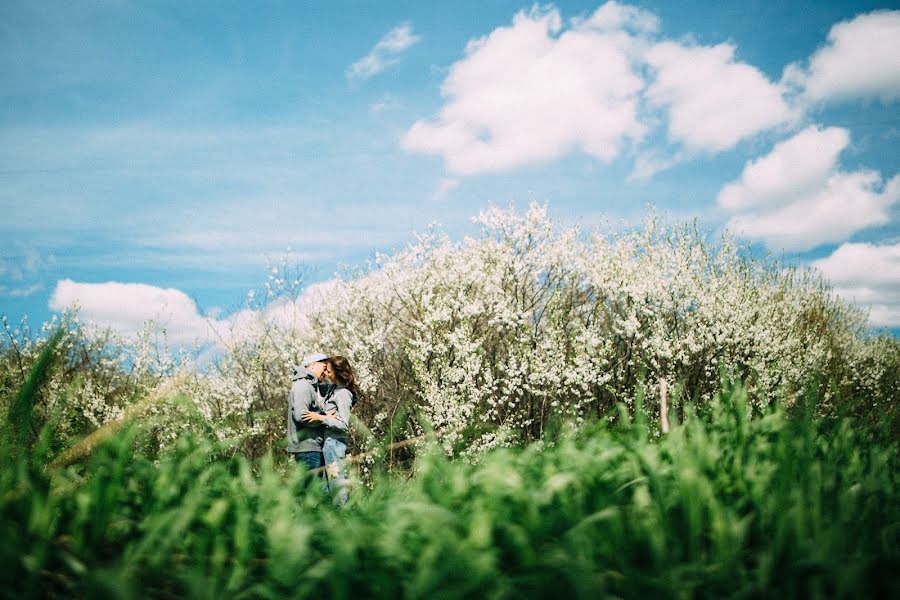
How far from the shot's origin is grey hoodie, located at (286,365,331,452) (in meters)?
5.99

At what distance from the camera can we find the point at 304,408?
6.10m

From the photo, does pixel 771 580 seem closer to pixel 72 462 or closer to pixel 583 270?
pixel 72 462

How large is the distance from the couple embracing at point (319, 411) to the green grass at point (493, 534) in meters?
4.13

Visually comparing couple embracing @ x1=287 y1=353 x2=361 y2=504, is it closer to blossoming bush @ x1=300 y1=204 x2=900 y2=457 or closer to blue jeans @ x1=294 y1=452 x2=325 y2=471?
blue jeans @ x1=294 y1=452 x2=325 y2=471

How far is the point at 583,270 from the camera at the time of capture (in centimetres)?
1347

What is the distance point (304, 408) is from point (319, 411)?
1.21ft

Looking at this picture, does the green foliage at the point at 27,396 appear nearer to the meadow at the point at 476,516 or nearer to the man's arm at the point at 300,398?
the meadow at the point at 476,516

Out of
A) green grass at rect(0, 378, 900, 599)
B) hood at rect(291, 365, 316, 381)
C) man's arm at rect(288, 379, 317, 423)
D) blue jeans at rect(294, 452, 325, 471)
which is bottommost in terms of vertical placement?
blue jeans at rect(294, 452, 325, 471)

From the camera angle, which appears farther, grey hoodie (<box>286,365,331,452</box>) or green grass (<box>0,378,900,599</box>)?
grey hoodie (<box>286,365,331,452</box>)

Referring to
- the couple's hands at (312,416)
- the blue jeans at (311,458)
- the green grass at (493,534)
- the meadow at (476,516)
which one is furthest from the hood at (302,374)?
the green grass at (493,534)

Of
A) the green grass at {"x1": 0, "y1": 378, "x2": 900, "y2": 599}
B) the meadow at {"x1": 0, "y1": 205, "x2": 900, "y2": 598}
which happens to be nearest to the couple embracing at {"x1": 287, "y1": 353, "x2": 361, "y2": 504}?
the meadow at {"x1": 0, "y1": 205, "x2": 900, "y2": 598}

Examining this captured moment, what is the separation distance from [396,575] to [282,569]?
0.27 m

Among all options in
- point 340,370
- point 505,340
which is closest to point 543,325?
point 505,340

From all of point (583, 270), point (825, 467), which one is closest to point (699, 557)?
point (825, 467)
